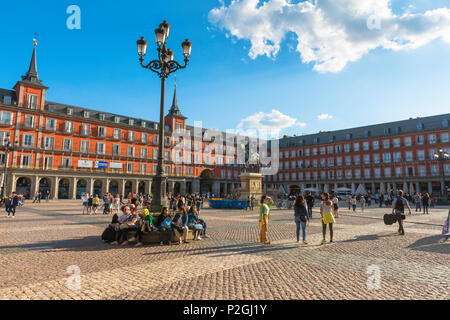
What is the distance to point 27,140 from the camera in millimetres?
38969

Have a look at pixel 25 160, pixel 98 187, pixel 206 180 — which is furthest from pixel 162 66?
pixel 206 180

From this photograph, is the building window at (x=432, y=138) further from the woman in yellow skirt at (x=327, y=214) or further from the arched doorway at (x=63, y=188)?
the arched doorway at (x=63, y=188)

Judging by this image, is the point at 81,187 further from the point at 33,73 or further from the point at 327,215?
the point at 327,215

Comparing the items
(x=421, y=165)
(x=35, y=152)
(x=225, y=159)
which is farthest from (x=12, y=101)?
(x=421, y=165)

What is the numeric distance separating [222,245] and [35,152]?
4265 cm

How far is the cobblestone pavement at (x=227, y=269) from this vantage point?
4.22m

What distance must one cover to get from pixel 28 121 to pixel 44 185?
10.00 m

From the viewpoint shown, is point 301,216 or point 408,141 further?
point 408,141

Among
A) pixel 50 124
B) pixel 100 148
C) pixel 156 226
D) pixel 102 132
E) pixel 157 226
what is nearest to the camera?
pixel 157 226

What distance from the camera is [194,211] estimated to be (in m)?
9.43

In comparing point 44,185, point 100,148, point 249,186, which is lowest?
point 44,185

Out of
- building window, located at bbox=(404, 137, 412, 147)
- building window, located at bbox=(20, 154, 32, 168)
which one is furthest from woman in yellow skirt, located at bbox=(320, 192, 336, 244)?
building window, located at bbox=(404, 137, 412, 147)

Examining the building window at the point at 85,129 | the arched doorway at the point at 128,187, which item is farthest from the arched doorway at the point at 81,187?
the building window at the point at 85,129
